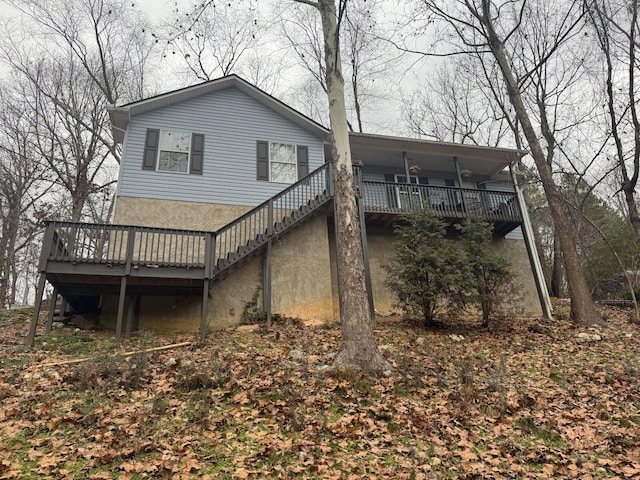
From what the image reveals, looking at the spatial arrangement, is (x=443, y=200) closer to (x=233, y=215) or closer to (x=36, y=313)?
(x=233, y=215)

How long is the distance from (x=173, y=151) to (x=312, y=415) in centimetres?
1077

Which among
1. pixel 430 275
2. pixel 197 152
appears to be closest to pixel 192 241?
pixel 197 152

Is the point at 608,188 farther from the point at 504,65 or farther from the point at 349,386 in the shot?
the point at 349,386

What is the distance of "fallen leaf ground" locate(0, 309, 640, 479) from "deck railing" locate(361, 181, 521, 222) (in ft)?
20.2

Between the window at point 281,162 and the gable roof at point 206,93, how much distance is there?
945mm

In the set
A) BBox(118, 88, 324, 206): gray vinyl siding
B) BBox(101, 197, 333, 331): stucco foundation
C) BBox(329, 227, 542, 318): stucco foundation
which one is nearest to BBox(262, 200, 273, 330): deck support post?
BBox(101, 197, 333, 331): stucco foundation

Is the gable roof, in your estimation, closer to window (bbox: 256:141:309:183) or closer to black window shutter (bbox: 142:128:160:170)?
black window shutter (bbox: 142:128:160:170)

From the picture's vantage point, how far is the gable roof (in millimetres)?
12922

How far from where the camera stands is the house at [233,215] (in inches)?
387

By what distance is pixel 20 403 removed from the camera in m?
5.00

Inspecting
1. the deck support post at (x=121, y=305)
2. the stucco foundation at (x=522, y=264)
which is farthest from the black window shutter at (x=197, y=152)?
the stucco foundation at (x=522, y=264)

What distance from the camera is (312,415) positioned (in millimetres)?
4812

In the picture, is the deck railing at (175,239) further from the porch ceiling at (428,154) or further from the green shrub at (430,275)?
the green shrub at (430,275)

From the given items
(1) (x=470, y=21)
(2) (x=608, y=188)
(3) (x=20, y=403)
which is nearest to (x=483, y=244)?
(1) (x=470, y=21)
